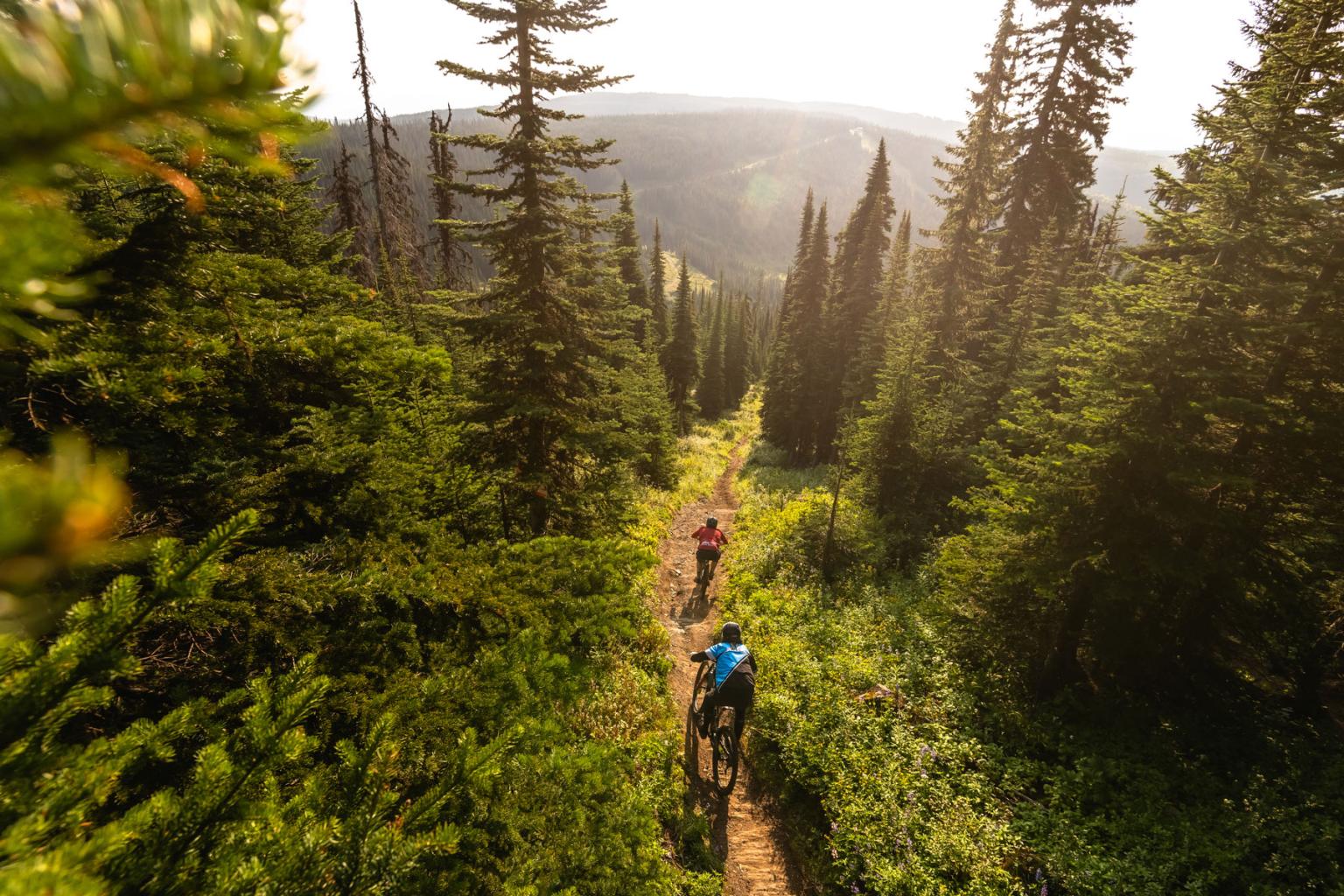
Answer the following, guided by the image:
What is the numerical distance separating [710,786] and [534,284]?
29.4 feet

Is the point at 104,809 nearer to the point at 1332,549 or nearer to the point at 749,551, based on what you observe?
the point at 1332,549

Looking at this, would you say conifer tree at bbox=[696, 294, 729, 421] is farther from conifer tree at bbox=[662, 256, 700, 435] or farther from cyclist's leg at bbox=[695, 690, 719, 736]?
cyclist's leg at bbox=[695, 690, 719, 736]

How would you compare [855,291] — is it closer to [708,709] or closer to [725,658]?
[725,658]

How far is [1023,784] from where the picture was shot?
26.7 ft

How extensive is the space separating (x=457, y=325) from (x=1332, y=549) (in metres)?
15.0

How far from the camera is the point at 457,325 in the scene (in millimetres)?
9922

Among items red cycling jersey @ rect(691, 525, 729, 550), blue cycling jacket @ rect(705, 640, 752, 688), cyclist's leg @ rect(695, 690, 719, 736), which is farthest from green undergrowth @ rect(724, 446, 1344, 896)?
red cycling jersey @ rect(691, 525, 729, 550)

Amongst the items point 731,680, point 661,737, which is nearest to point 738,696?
point 731,680

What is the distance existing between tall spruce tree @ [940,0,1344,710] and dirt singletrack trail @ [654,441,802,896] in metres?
5.86

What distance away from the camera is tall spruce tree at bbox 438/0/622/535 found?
9.21 m

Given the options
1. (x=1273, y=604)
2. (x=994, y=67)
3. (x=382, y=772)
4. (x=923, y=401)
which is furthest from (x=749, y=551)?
(x=994, y=67)

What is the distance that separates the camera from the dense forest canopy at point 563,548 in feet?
3.41

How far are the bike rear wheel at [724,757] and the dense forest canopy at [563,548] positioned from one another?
242 mm

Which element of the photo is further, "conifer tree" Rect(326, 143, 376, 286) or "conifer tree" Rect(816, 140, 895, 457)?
"conifer tree" Rect(816, 140, 895, 457)
